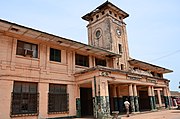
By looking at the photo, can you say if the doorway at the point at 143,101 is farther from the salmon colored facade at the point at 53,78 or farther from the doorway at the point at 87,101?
the doorway at the point at 87,101

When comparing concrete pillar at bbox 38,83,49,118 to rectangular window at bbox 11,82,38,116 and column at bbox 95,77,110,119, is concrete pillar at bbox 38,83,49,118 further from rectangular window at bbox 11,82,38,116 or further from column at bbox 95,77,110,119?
column at bbox 95,77,110,119

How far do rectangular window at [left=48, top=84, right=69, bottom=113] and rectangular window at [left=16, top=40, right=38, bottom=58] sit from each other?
3.08 meters

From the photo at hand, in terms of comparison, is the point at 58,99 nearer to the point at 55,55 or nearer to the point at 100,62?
the point at 55,55

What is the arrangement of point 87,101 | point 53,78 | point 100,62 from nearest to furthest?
point 53,78, point 87,101, point 100,62

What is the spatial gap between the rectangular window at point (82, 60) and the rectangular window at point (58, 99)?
118 inches

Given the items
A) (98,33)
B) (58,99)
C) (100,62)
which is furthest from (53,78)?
(98,33)

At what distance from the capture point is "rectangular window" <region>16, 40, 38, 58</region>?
13.7 meters

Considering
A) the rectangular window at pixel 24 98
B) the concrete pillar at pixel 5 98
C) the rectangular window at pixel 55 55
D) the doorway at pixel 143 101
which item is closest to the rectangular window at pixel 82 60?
the rectangular window at pixel 55 55

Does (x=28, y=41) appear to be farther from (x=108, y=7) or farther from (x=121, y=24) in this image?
(x=121, y=24)

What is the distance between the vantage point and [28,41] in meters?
14.2

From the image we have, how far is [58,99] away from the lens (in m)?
14.9

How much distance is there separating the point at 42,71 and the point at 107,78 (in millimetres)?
5540

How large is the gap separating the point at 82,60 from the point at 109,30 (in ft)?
21.0

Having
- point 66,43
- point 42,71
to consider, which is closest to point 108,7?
point 66,43
